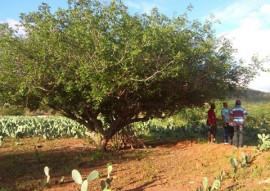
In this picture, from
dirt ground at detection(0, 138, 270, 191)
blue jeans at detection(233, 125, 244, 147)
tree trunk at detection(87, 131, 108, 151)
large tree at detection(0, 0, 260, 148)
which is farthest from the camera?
tree trunk at detection(87, 131, 108, 151)

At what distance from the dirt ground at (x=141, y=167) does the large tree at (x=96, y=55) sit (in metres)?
1.78

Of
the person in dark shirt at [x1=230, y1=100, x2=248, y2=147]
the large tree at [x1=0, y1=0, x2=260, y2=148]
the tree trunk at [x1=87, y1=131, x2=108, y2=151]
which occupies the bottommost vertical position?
the tree trunk at [x1=87, y1=131, x2=108, y2=151]

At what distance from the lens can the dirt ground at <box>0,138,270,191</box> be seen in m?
7.69

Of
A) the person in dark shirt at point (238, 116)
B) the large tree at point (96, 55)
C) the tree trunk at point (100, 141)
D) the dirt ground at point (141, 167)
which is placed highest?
the large tree at point (96, 55)

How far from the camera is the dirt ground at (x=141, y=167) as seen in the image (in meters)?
7.69

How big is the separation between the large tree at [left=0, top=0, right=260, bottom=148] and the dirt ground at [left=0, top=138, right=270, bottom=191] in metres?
1.78

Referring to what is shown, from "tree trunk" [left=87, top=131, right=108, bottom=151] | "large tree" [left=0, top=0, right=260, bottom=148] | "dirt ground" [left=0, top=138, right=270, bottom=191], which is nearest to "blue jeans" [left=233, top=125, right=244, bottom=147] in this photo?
"dirt ground" [left=0, top=138, right=270, bottom=191]

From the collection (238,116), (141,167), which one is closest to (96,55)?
(141,167)

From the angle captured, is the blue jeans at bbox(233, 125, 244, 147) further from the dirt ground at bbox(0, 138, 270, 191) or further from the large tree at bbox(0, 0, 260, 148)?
the large tree at bbox(0, 0, 260, 148)

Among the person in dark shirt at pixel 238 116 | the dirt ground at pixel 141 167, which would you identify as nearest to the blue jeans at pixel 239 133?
the person in dark shirt at pixel 238 116

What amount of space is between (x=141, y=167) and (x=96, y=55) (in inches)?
122

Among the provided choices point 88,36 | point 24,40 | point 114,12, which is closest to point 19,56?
point 24,40

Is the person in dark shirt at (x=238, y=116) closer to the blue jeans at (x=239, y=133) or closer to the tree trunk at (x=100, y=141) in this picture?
the blue jeans at (x=239, y=133)

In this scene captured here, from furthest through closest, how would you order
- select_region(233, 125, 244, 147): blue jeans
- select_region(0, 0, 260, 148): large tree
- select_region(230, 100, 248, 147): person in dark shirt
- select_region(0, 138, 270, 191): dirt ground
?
select_region(233, 125, 244, 147): blue jeans, select_region(230, 100, 248, 147): person in dark shirt, select_region(0, 0, 260, 148): large tree, select_region(0, 138, 270, 191): dirt ground
